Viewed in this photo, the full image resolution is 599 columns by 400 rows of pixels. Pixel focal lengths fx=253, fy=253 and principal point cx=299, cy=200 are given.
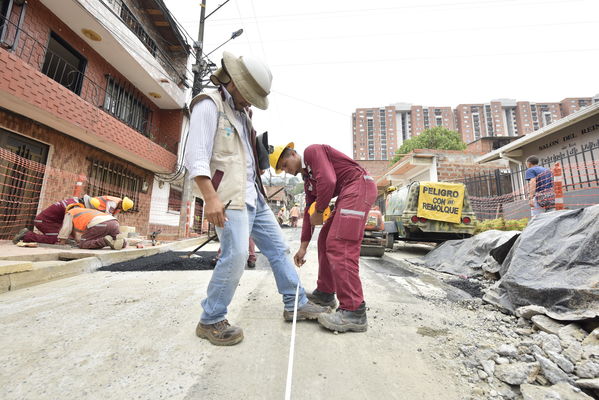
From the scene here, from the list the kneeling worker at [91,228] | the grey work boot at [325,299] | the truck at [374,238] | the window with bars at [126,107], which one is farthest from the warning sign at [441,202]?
the window with bars at [126,107]

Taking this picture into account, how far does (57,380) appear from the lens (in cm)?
112

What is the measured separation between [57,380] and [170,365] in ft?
1.47

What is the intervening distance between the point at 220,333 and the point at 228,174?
3.17 feet

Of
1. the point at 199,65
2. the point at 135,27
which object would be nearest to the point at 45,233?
the point at 199,65

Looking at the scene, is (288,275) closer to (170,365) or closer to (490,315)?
(170,365)

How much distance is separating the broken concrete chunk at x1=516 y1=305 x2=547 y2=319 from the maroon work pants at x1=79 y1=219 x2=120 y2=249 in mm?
5791

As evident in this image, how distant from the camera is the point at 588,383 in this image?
1091mm

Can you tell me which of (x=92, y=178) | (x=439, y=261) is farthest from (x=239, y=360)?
(x=92, y=178)

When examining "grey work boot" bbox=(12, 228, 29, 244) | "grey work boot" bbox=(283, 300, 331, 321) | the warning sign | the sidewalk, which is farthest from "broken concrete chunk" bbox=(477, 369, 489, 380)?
"grey work boot" bbox=(12, 228, 29, 244)

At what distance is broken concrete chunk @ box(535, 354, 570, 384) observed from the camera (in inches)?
45.9

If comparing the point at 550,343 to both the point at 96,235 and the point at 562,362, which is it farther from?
the point at 96,235

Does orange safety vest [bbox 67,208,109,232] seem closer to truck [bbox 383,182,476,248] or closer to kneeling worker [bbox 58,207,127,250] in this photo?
kneeling worker [bbox 58,207,127,250]

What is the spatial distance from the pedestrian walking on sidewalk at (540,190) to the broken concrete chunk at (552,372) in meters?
5.22

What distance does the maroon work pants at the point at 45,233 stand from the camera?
477 cm
